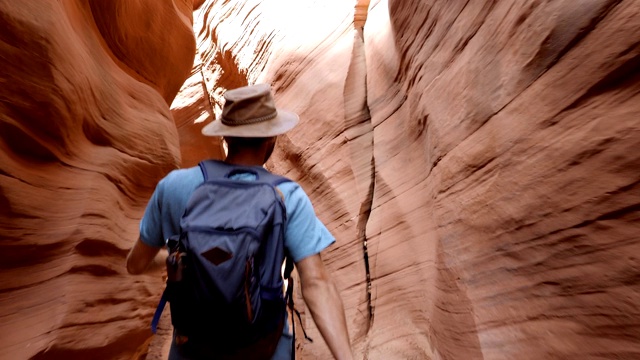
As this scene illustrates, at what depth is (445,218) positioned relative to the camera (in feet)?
9.22

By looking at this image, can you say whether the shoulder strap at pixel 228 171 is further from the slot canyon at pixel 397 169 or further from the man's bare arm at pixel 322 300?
the slot canyon at pixel 397 169

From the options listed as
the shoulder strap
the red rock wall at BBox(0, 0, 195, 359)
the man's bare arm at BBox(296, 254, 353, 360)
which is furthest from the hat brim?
the red rock wall at BBox(0, 0, 195, 359)

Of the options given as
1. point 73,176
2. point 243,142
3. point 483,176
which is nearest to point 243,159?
point 243,142

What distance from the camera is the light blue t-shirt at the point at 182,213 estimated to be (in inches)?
60.3

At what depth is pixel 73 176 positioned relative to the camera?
3.04 metres

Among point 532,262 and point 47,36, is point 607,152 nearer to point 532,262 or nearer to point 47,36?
point 532,262

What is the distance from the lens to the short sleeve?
1529mm

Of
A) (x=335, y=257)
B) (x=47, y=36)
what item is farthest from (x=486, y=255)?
(x=47, y=36)

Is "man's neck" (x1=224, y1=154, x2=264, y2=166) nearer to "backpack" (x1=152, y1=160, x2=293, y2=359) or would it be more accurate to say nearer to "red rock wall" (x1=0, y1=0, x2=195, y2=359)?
"backpack" (x1=152, y1=160, x2=293, y2=359)

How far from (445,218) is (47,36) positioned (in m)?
2.54

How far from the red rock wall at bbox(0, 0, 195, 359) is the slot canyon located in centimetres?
1

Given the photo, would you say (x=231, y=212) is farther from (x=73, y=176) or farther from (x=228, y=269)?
(x=73, y=176)

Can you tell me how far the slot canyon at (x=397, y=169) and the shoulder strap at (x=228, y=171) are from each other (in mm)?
1137

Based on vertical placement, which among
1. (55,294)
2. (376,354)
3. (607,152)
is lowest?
(376,354)
